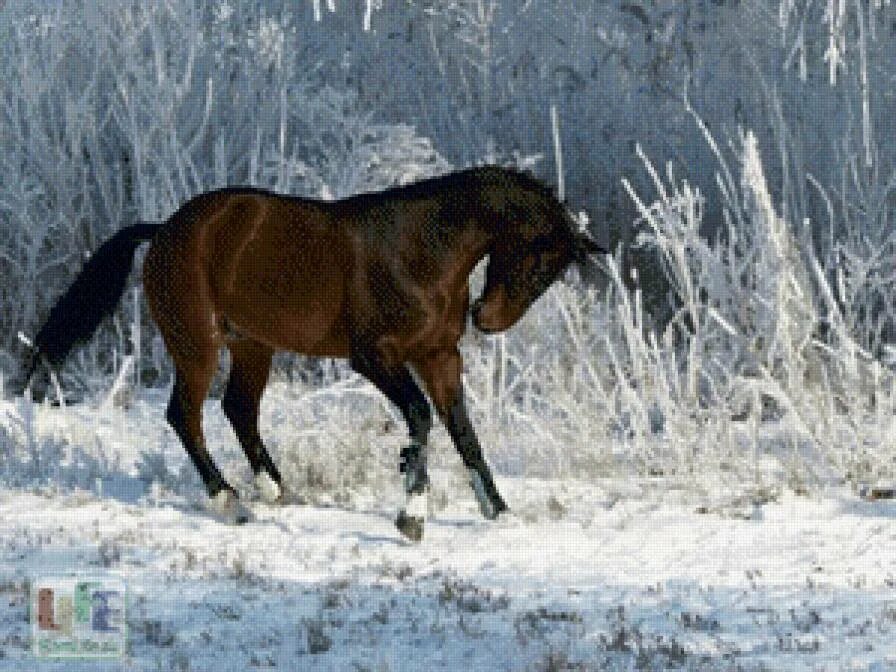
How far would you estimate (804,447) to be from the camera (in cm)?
855

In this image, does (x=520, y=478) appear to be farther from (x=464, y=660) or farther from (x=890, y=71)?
(x=890, y=71)

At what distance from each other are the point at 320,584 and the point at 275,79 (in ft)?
27.1

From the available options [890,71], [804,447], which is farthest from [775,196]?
[804,447]

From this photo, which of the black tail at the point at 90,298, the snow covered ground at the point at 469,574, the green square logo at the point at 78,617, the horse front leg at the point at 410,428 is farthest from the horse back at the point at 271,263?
the green square logo at the point at 78,617

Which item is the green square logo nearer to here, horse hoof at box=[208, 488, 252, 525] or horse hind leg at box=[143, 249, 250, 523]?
horse hoof at box=[208, 488, 252, 525]

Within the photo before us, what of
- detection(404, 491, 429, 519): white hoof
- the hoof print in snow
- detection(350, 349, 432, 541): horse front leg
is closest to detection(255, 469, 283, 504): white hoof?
detection(350, 349, 432, 541): horse front leg

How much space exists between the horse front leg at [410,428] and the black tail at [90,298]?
4.49 feet

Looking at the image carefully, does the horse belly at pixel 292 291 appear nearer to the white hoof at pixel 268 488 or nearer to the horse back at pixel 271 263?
the horse back at pixel 271 263

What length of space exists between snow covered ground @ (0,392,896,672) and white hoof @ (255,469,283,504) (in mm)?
71

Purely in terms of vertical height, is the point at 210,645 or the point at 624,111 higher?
the point at 624,111

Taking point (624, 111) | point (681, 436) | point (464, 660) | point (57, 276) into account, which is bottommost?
point (464, 660)

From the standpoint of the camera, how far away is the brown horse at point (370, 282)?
6996 millimetres

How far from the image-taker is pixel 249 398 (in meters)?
7.83

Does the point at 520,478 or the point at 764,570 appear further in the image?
the point at 520,478
